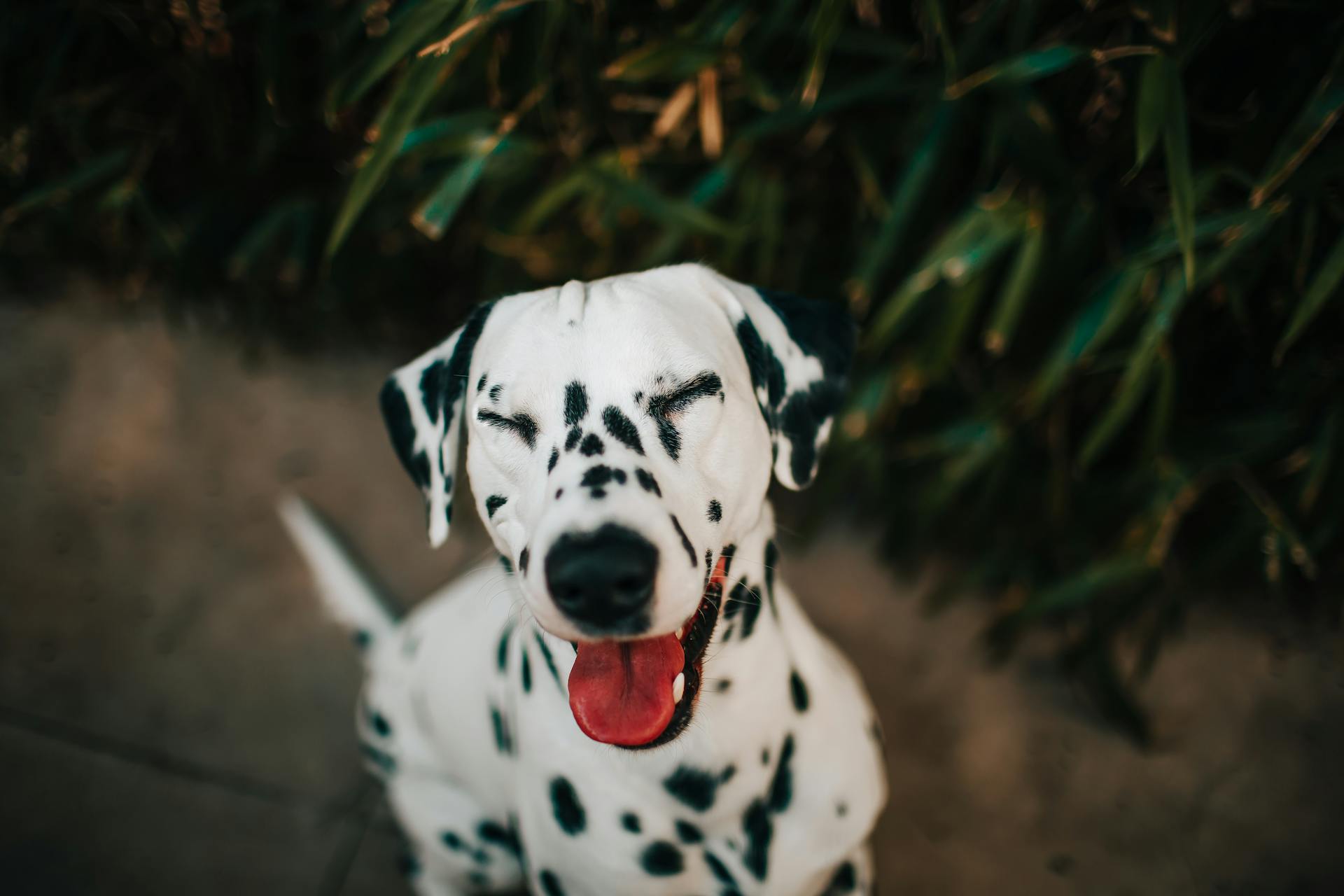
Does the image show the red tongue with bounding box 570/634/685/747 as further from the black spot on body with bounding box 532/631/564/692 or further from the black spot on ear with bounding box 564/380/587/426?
the black spot on ear with bounding box 564/380/587/426

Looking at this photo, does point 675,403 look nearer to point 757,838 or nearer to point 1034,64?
point 757,838

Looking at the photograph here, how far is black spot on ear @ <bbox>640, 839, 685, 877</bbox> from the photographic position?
3.85 ft

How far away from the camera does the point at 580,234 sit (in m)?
2.20

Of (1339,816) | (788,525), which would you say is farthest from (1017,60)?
(1339,816)

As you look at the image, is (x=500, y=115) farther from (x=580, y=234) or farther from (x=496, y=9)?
(x=580, y=234)

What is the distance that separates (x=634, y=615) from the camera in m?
0.87

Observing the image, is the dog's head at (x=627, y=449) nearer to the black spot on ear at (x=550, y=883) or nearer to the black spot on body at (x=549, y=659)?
the black spot on body at (x=549, y=659)

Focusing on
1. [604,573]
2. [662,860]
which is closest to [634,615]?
[604,573]

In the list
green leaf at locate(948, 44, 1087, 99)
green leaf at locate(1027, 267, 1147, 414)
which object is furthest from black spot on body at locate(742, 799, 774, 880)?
green leaf at locate(948, 44, 1087, 99)

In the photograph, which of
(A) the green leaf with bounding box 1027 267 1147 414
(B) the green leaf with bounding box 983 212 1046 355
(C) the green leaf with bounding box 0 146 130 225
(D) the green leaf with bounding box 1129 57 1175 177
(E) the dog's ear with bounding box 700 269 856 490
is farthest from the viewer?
(C) the green leaf with bounding box 0 146 130 225

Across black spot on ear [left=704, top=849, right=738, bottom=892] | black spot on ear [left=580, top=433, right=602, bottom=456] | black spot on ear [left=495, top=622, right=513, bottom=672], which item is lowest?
black spot on ear [left=704, top=849, right=738, bottom=892]

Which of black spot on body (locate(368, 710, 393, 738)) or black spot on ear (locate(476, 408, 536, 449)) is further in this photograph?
black spot on body (locate(368, 710, 393, 738))

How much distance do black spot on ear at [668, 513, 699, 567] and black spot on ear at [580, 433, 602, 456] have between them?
0.12 meters

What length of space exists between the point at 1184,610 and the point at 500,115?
2102 millimetres
